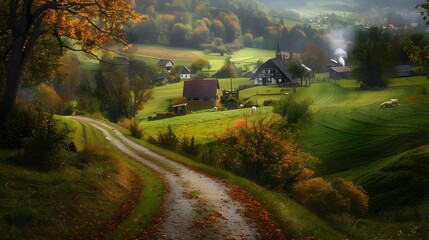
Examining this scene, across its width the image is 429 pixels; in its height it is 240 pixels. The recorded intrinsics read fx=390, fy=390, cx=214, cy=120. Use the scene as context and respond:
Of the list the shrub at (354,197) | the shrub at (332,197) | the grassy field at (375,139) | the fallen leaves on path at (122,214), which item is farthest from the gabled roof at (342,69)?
the fallen leaves on path at (122,214)

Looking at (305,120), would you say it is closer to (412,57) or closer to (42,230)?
(412,57)

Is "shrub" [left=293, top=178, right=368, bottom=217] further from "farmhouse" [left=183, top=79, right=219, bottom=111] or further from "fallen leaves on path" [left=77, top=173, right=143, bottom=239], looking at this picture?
"farmhouse" [left=183, top=79, right=219, bottom=111]

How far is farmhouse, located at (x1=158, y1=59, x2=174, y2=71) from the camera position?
92.8 metres

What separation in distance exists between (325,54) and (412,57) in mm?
49941

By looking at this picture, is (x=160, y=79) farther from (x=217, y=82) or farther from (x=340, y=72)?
(x=340, y=72)

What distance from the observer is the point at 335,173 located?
42.4 meters

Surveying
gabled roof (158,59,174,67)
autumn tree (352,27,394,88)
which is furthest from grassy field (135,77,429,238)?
gabled roof (158,59,174,67)

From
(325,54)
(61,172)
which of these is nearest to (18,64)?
(61,172)

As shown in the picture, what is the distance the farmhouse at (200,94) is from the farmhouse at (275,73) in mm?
9508

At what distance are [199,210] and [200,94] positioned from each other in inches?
2838

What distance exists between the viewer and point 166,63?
94625 millimetres

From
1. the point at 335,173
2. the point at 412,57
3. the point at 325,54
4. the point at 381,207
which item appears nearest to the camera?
the point at 412,57

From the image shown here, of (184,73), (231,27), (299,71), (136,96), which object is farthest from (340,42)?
(184,73)

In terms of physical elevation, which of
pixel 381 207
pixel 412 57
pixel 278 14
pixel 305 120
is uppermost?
pixel 278 14
